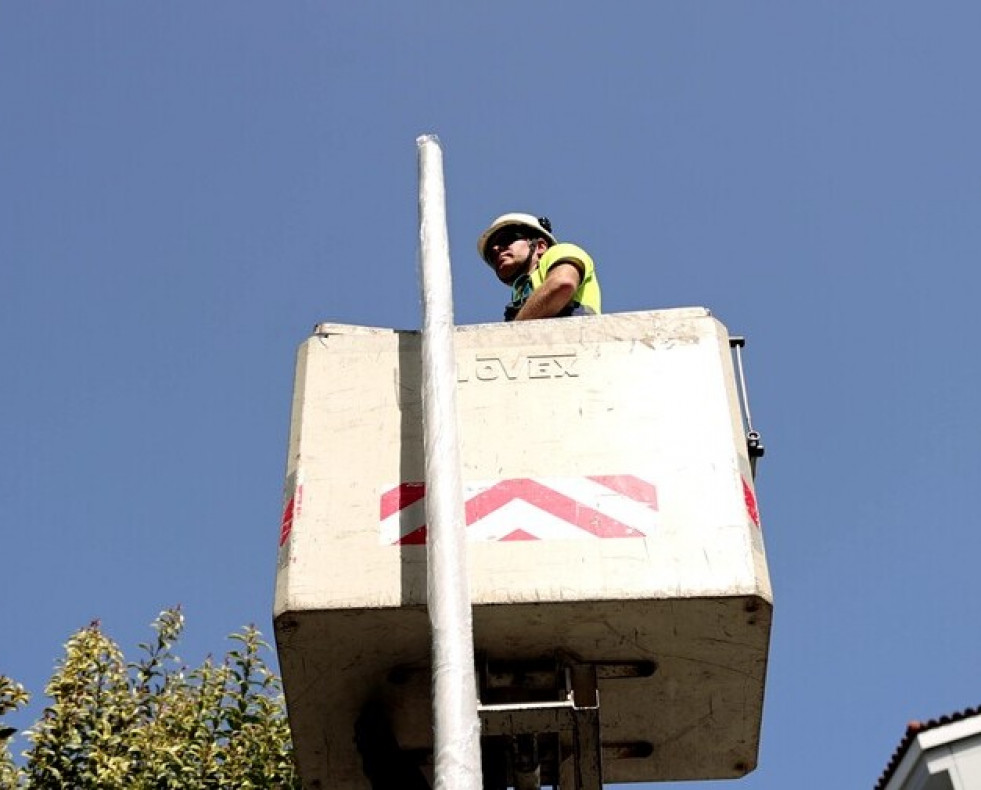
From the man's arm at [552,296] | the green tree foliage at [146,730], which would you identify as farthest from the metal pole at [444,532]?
the green tree foliage at [146,730]

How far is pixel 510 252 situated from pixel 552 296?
2.54 ft

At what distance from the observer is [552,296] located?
4.75 m

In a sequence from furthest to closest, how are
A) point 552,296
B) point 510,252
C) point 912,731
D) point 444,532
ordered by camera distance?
1. point 912,731
2. point 510,252
3. point 552,296
4. point 444,532

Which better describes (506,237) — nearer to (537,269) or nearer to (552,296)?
(537,269)

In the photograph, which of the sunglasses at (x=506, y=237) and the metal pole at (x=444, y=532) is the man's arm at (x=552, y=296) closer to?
the metal pole at (x=444, y=532)

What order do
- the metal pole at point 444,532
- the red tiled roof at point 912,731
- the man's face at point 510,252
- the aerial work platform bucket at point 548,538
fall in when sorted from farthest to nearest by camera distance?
the red tiled roof at point 912,731 < the man's face at point 510,252 < the aerial work platform bucket at point 548,538 < the metal pole at point 444,532

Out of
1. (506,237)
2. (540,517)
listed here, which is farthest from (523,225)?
(540,517)

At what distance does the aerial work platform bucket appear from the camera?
12.7 feet

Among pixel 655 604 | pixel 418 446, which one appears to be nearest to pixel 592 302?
pixel 418 446

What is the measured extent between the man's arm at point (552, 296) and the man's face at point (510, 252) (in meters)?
0.67

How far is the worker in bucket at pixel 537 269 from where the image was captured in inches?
188

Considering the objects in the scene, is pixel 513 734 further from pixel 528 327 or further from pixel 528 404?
pixel 528 327

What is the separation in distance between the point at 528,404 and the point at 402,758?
3.63ft

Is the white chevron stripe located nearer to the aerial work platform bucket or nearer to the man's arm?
the aerial work platform bucket
